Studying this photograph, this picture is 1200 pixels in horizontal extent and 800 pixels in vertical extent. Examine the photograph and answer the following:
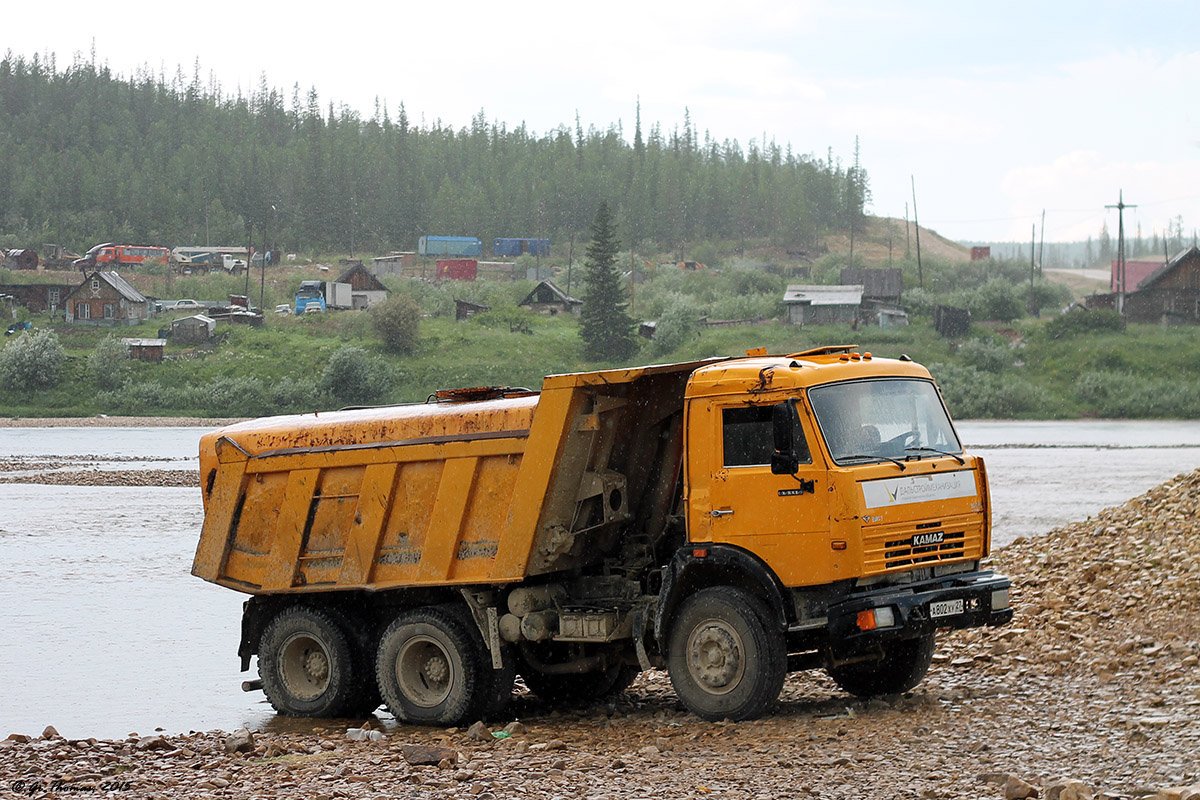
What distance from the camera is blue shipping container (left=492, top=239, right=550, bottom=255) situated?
518 feet

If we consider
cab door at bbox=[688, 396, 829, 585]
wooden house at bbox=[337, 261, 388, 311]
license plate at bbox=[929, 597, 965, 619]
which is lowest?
license plate at bbox=[929, 597, 965, 619]

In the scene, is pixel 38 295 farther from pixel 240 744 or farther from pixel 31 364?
pixel 240 744

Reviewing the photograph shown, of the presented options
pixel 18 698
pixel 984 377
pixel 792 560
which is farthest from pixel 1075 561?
pixel 984 377

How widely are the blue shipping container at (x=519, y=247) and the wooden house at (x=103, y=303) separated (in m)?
61.1

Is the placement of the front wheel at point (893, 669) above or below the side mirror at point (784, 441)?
below

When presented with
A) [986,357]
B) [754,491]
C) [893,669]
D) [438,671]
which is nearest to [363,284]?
[986,357]

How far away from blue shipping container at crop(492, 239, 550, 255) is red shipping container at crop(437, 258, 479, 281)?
47.7 feet

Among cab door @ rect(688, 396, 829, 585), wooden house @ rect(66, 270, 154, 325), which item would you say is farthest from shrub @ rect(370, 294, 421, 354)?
cab door @ rect(688, 396, 829, 585)

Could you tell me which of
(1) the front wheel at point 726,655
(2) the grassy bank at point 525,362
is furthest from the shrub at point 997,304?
(1) the front wheel at point 726,655

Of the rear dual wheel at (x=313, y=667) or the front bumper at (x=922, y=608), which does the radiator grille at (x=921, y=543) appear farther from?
the rear dual wheel at (x=313, y=667)

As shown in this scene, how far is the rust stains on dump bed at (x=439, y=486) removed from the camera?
1069cm

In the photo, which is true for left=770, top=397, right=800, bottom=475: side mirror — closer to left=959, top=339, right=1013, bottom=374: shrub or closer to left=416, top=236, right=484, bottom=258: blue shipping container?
left=959, top=339, right=1013, bottom=374: shrub

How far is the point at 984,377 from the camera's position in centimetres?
7856

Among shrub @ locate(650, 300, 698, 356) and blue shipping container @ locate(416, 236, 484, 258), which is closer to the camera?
shrub @ locate(650, 300, 698, 356)
